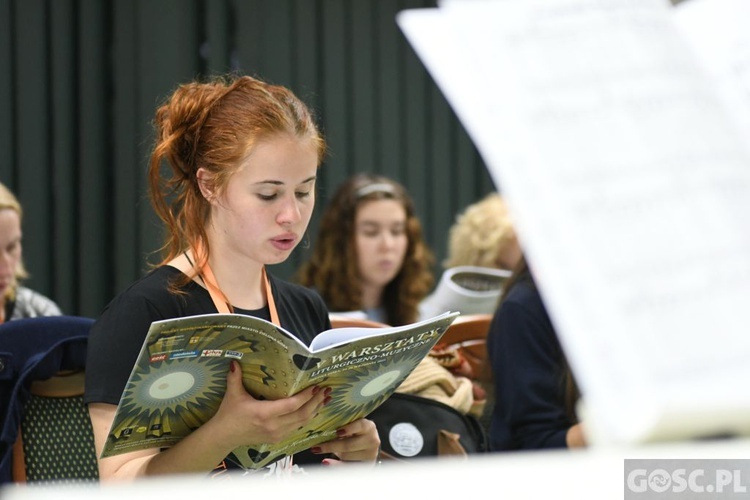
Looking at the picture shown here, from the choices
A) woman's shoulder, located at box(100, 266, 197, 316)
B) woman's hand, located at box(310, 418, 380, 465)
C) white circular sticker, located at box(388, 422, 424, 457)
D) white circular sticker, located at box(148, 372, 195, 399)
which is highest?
woman's shoulder, located at box(100, 266, 197, 316)

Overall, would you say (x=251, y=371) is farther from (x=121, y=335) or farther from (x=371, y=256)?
(x=371, y=256)

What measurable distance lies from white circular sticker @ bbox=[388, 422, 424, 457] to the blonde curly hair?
166cm

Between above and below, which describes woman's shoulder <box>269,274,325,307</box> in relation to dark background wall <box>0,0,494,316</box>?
below

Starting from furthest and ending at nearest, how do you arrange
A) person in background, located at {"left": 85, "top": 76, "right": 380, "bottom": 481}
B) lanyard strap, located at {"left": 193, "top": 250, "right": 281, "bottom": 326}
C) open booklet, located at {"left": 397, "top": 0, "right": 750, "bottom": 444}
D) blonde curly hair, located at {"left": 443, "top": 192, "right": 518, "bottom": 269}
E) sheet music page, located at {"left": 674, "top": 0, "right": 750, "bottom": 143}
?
1. blonde curly hair, located at {"left": 443, "top": 192, "right": 518, "bottom": 269}
2. lanyard strap, located at {"left": 193, "top": 250, "right": 281, "bottom": 326}
3. person in background, located at {"left": 85, "top": 76, "right": 380, "bottom": 481}
4. sheet music page, located at {"left": 674, "top": 0, "right": 750, "bottom": 143}
5. open booklet, located at {"left": 397, "top": 0, "right": 750, "bottom": 444}

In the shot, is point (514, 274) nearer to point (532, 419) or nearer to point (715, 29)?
point (532, 419)

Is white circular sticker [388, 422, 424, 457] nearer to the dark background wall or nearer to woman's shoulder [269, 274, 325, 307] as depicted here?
woman's shoulder [269, 274, 325, 307]

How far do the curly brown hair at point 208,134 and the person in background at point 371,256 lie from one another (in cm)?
185

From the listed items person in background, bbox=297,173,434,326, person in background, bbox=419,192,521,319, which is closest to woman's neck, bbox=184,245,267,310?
person in background, bbox=419,192,521,319

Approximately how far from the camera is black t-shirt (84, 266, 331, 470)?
4.48 ft

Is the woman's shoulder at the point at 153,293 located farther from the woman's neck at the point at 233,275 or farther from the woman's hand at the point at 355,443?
the woman's hand at the point at 355,443

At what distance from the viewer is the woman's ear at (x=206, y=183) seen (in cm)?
154

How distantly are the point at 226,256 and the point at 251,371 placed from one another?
10.6 inches

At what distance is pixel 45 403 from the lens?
1674 millimetres

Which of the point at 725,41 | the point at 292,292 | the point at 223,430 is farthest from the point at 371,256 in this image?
the point at 725,41
